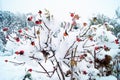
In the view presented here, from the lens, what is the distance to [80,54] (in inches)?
123

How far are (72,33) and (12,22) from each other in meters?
23.7

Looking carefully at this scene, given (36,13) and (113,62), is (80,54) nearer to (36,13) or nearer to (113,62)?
(36,13)

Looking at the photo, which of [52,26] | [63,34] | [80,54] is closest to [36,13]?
[52,26]

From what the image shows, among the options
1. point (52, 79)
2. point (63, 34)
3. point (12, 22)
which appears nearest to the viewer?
point (63, 34)

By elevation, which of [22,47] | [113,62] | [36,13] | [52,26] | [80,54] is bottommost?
[113,62]

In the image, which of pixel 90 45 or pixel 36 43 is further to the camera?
pixel 90 45

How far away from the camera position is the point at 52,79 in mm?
3432

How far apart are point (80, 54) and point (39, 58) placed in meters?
0.60

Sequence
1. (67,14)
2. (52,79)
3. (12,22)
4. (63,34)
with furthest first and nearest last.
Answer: (12,22) → (52,79) → (67,14) → (63,34)

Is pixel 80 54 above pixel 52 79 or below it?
above

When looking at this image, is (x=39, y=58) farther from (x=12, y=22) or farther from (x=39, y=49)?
(x=12, y=22)

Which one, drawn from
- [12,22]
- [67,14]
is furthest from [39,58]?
[12,22]

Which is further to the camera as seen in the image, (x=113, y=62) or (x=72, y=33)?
(x=113, y=62)

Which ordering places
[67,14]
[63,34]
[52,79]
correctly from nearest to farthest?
[63,34]
[67,14]
[52,79]
